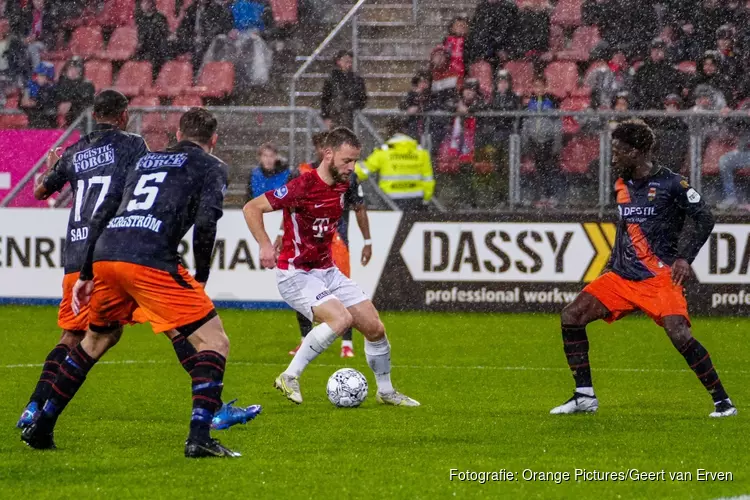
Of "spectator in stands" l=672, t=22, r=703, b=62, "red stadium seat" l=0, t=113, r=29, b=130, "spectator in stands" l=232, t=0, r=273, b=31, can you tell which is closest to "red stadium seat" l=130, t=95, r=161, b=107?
"spectator in stands" l=232, t=0, r=273, b=31

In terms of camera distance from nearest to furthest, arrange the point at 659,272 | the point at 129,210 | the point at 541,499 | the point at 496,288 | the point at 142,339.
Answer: the point at 541,499
the point at 129,210
the point at 659,272
the point at 142,339
the point at 496,288

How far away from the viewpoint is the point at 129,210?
22.1 feet

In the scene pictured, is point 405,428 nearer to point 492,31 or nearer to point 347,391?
point 347,391

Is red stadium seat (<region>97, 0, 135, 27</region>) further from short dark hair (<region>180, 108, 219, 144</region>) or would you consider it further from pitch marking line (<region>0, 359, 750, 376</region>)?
short dark hair (<region>180, 108, 219, 144</region>)

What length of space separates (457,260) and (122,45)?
8037mm

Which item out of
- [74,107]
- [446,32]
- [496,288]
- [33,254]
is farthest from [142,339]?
[446,32]

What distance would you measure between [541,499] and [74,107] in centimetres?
1485

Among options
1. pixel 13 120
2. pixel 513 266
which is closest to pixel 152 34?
pixel 13 120

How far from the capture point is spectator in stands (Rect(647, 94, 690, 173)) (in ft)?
52.2

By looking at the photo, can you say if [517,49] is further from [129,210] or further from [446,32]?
[129,210]

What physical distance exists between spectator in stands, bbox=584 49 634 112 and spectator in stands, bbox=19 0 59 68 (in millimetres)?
8672

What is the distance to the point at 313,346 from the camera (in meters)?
9.05

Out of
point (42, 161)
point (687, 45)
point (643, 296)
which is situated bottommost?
point (42, 161)

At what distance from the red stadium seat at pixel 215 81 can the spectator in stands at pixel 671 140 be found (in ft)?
23.1
